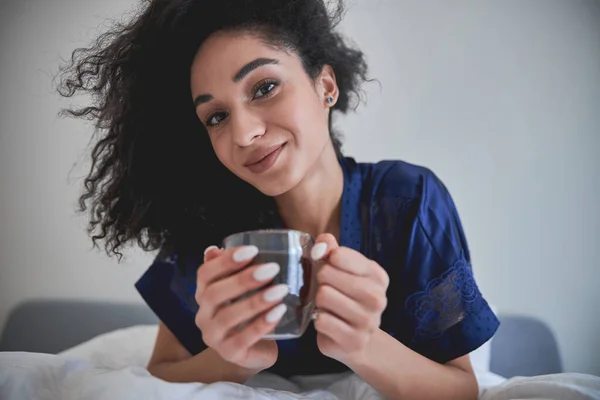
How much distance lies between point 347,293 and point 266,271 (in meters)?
0.11

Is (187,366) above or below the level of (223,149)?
below

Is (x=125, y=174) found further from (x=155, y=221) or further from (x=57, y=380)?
(x=57, y=380)

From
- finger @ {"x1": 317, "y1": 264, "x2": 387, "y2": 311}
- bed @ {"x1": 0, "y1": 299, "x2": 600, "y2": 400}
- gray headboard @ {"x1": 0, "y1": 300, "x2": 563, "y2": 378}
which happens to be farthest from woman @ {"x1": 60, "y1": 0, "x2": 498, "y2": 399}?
gray headboard @ {"x1": 0, "y1": 300, "x2": 563, "y2": 378}

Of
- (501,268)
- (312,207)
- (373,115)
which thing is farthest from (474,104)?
(312,207)

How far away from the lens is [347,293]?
596 mm

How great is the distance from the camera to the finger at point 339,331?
1.98 ft

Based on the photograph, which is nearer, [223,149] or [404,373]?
[404,373]

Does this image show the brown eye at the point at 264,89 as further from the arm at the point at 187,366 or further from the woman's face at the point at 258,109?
the arm at the point at 187,366

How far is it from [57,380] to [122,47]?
2.11 ft

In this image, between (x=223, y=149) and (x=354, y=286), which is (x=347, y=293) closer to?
(x=354, y=286)

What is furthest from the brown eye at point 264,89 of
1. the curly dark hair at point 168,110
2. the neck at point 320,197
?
the neck at point 320,197

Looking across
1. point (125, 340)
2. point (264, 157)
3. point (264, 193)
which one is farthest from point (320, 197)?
point (125, 340)

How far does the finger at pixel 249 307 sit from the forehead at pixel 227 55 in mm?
451

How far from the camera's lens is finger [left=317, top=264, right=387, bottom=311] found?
23.1 inches
